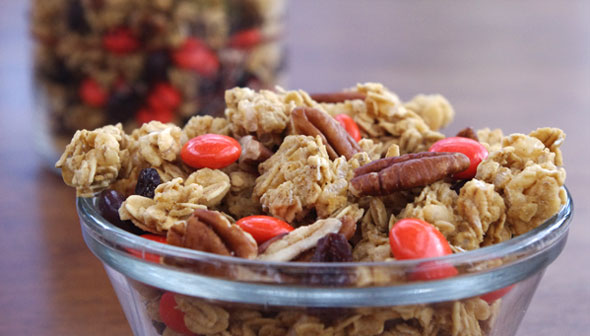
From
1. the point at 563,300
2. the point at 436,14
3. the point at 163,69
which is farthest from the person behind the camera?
the point at 436,14

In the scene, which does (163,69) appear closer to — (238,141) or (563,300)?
(238,141)

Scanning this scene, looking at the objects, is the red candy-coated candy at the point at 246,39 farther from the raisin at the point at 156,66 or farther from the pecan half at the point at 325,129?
the pecan half at the point at 325,129

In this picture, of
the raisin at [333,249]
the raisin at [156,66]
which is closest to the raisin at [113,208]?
the raisin at [333,249]

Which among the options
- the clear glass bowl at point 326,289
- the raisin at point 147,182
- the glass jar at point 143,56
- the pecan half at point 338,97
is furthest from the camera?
the glass jar at point 143,56

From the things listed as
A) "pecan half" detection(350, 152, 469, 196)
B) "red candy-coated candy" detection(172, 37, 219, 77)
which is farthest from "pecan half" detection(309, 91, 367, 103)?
"red candy-coated candy" detection(172, 37, 219, 77)

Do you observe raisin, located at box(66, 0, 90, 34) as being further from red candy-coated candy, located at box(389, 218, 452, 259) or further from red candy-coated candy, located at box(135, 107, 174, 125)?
red candy-coated candy, located at box(389, 218, 452, 259)

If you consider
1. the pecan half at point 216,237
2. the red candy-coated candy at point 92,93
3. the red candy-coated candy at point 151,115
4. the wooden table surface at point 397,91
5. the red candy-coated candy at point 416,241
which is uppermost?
the red candy-coated candy at point 416,241

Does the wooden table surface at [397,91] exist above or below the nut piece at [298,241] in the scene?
below

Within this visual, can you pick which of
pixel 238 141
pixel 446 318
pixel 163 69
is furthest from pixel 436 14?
pixel 446 318
